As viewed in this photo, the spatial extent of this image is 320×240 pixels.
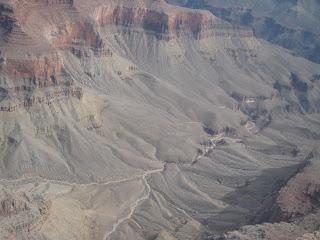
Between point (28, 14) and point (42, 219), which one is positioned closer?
point (42, 219)

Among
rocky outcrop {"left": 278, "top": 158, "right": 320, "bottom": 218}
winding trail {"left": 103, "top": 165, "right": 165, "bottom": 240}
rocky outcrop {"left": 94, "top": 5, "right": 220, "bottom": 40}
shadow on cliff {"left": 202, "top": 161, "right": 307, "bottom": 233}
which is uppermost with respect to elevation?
rocky outcrop {"left": 94, "top": 5, "right": 220, "bottom": 40}

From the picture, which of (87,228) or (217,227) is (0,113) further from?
(217,227)

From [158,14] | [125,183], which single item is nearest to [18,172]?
[125,183]

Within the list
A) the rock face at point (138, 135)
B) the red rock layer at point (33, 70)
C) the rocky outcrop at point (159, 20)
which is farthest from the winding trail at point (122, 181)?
the rocky outcrop at point (159, 20)

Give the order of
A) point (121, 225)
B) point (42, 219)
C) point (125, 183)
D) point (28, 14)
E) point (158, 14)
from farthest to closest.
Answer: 1. point (158, 14)
2. point (28, 14)
3. point (125, 183)
4. point (121, 225)
5. point (42, 219)

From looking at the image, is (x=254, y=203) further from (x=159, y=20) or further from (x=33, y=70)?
(x=159, y=20)

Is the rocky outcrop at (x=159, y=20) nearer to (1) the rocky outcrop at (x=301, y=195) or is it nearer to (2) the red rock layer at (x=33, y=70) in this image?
(2) the red rock layer at (x=33, y=70)

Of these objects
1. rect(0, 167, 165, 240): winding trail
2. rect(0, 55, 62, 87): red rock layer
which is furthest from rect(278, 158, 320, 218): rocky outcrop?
rect(0, 55, 62, 87): red rock layer

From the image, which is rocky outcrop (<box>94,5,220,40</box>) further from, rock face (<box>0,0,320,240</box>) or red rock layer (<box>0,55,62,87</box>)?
red rock layer (<box>0,55,62,87</box>)

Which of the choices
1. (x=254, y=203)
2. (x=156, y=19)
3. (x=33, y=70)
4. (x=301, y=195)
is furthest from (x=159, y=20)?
(x=301, y=195)
